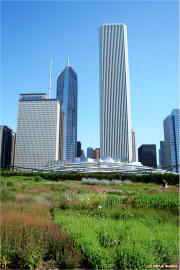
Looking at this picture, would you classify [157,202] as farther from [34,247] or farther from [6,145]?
[6,145]

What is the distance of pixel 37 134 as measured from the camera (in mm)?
158500

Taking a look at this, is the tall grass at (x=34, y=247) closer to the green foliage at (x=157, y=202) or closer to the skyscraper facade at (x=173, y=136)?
the green foliage at (x=157, y=202)

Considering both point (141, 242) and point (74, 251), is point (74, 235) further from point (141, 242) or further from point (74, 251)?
point (141, 242)

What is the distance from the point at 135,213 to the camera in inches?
289

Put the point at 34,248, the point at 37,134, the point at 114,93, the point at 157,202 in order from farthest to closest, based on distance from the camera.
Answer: the point at 114,93 < the point at 37,134 < the point at 157,202 < the point at 34,248

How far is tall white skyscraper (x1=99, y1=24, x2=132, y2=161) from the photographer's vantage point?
506 feet

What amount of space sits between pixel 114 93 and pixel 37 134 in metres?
65.5

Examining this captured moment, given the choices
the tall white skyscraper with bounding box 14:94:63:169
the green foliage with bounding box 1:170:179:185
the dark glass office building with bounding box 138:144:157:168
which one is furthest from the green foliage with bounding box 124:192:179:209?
the dark glass office building with bounding box 138:144:157:168

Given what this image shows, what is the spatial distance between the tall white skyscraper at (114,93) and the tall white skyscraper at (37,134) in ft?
118

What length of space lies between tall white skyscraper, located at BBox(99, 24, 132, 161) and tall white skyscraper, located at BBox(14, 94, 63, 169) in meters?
36.1

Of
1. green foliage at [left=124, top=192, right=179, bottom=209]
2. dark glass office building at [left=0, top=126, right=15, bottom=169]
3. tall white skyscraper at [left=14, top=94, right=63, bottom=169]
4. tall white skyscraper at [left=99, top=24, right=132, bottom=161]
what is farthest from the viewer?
dark glass office building at [left=0, top=126, right=15, bottom=169]

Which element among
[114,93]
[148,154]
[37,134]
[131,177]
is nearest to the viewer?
[131,177]

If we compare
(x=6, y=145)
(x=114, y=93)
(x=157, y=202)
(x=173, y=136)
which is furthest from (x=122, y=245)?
(x=173, y=136)

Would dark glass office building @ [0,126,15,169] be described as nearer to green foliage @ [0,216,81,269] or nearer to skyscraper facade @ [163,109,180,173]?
skyscraper facade @ [163,109,180,173]
